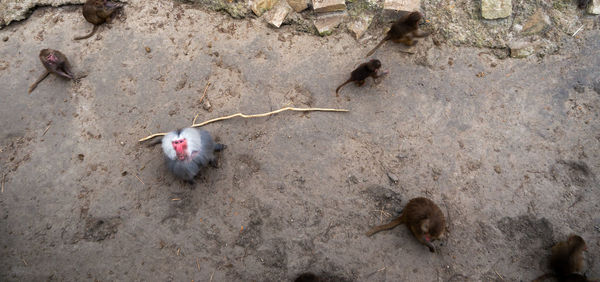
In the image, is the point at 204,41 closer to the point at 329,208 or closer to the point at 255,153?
the point at 255,153

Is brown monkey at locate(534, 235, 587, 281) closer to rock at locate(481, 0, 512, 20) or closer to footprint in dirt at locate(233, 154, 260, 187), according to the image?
rock at locate(481, 0, 512, 20)

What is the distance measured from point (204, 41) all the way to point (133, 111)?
1.03m

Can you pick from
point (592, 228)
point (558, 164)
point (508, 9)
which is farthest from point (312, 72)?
point (592, 228)

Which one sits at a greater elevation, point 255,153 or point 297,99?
point 297,99

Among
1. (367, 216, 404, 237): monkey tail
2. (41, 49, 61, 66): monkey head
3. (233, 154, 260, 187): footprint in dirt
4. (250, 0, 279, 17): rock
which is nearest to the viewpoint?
(367, 216, 404, 237): monkey tail

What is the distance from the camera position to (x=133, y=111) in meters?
3.14

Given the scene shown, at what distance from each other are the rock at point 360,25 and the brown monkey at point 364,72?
51 centimetres

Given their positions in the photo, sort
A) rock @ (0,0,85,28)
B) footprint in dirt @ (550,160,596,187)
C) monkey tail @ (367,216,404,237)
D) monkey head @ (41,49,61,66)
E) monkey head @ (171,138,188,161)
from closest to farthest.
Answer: monkey head @ (171,138,188,161), monkey tail @ (367,216,404,237), footprint in dirt @ (550,160,596,187), monkey head @ (41,49,61,66), rock @ (0,0,85,28)

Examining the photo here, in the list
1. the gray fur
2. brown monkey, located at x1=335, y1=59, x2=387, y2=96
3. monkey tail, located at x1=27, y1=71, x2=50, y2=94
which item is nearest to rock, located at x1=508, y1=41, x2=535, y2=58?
brown monkey, located at x1=335, y1=59, x2=387, y2=96

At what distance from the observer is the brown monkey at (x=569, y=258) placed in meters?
2.42

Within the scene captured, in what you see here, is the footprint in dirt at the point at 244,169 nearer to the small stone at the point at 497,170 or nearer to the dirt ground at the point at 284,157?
the dirt ground at the point at 284,157

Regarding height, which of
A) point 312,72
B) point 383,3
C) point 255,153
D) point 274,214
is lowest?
point 274,214

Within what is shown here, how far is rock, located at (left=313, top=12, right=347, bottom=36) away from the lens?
3.26 meters

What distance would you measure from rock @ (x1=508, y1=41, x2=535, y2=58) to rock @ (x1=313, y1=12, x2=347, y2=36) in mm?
1738
